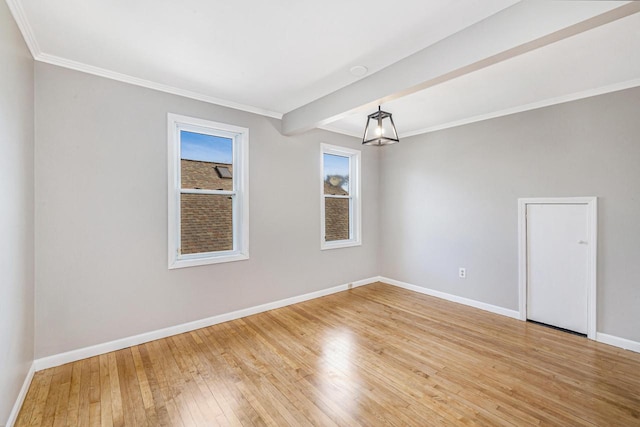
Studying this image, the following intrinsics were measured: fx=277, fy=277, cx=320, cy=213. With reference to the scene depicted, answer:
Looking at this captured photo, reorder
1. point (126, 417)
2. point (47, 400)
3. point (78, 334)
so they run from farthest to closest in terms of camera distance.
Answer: point (78, 334) → point (47, 400) → point (126, 417)

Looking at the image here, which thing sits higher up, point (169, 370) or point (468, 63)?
point (468, 63)

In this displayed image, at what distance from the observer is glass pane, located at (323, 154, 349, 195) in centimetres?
467

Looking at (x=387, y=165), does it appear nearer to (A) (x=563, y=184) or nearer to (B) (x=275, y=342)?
(A) (x=563, y=184)

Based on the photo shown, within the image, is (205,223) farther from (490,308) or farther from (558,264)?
(558,264)

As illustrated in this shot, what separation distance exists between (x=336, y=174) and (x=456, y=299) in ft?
8.96

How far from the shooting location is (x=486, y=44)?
1868 mm

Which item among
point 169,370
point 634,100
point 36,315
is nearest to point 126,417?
point 169,370

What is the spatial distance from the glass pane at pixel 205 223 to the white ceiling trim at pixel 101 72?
1.15 metres

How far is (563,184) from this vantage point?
324cm

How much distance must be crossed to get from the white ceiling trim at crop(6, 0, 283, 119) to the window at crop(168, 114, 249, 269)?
0.27m

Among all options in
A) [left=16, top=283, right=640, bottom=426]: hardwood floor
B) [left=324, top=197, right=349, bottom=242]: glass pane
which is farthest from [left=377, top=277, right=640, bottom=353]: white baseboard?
[left=324, top=197, right=349, bottom=242]: glass pane

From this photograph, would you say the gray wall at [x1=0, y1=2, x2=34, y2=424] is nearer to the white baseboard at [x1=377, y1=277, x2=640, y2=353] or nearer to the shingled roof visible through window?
the shingled roof visible through window

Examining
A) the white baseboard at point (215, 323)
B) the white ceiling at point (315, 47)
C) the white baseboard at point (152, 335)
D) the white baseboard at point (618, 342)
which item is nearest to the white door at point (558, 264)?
the white baseboard at point (618, 342)

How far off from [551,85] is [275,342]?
3978 mm
